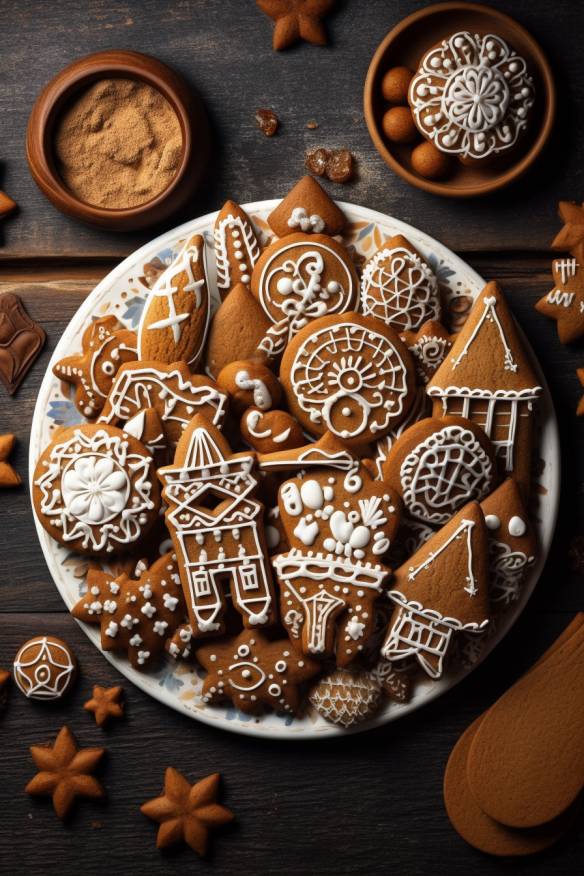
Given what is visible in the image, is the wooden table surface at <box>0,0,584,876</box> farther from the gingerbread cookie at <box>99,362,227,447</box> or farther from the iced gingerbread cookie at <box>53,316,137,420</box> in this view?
the gingerbread cookie at <box>99,362,227,447</box>

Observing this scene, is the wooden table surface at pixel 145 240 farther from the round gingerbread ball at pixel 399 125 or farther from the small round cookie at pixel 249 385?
the small round cookie at pixel 249 385

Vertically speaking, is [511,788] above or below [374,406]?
below

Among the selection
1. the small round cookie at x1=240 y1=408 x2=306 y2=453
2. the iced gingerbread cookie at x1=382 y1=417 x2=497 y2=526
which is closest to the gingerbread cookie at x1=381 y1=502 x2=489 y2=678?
the iced gingerbread cookie at x1=382 y1=417 x2=497 y2=526

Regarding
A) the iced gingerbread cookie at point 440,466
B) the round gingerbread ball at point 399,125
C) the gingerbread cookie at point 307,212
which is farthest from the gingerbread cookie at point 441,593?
the round gingerbread ball at point 399,125

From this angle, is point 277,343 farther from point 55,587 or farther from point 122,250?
point 55,587

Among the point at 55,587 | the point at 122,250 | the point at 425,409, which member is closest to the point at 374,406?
the point at 425,409

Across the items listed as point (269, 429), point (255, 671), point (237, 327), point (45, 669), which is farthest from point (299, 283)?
point (45, 669)
